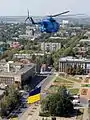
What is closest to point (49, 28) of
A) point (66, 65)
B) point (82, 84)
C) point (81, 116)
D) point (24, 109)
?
point (81, 116)

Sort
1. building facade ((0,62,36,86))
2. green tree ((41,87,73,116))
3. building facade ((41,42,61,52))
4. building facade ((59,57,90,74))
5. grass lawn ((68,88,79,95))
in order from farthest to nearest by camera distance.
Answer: building facade ((41,42,61,52)), building facade ((59,57,90,74)), building facade ((0,62,36,86)), grass lawn ((68,88,79,95)), green tree ((41,87,73,116))

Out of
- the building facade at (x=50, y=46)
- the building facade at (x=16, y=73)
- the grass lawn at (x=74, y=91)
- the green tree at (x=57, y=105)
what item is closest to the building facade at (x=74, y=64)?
the building facade at (x=16, y=73)

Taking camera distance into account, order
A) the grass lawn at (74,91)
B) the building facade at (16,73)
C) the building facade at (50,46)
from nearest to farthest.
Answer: the grass lawn at (74,91), the building facade at (16,73), the building facade at (50,46)

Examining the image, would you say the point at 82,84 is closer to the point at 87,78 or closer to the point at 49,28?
the point at 87,78

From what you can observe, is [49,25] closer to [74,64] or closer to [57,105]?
[57,105]

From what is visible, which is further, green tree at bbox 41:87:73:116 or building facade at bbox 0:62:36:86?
building facade at bbox 0:62:36:86

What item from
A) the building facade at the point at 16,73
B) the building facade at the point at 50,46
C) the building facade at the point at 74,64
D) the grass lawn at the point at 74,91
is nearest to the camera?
the grass lawn at the point at 74,91

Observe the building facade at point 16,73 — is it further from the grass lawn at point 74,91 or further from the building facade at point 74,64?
the grass lawn at point 74,91

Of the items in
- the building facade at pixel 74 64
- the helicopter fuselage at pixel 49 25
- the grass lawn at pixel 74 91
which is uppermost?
the helicopter fuselage at pixel 49 25

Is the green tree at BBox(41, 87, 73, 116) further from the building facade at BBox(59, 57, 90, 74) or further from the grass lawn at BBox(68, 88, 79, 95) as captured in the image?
the building facade at BBox(59, 57, 90, 74)

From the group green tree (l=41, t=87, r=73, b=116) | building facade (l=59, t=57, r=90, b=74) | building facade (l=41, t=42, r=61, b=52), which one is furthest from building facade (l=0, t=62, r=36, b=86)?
building facade (l=41, t=42, r=61, b=52)

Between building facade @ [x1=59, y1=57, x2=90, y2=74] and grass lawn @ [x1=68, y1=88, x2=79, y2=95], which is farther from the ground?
building facade @ [x1=59, y1=57, x2=90, y2=74]
